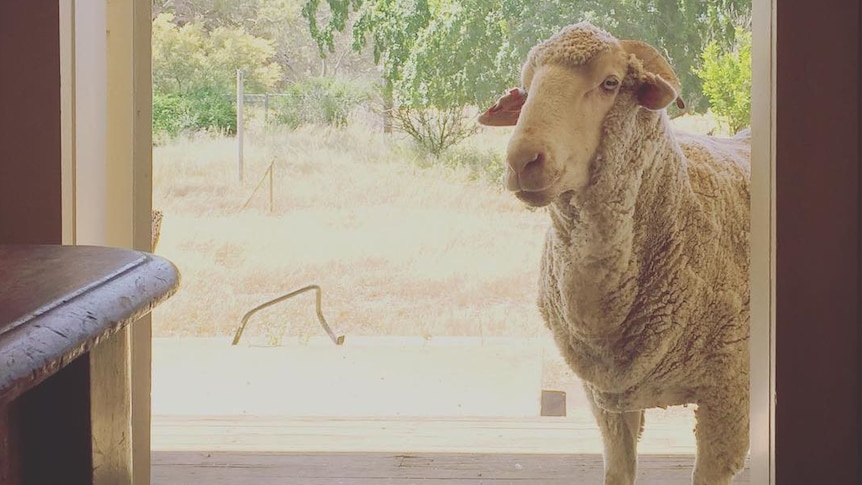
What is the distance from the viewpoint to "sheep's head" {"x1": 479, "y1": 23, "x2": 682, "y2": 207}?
2.02m

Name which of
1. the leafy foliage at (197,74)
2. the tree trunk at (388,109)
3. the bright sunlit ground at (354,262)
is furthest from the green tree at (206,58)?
the tree trunk at (388,109)

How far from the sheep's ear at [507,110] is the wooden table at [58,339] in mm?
1712

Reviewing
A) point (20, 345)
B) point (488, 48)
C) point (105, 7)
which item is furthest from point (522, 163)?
point (20, 345)

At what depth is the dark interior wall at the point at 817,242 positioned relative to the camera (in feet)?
5.11

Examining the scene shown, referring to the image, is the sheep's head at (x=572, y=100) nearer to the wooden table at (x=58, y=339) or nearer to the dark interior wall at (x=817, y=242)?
the dark interior wall at (x=817, y=242)

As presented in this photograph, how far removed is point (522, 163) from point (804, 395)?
27.8 inches

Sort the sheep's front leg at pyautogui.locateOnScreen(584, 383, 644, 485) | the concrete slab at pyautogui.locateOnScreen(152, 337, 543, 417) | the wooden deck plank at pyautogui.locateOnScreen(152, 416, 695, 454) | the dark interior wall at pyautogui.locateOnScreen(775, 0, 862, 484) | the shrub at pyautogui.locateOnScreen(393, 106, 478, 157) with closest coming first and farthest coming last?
1. the dark interior wall at pyautogui.locateOnScreen(775, 0, 862, 484)
2. the sheep's front leg at pyautogui.locateOnScreen(584, 383, 644, 485)
3. the wooden deck plank at pyautogui.locateOnScreen(152, 416, 695, 454)
4. the shrub at pyautogui.locateOnScreen(393, 106, 478, 157)
5. the concrete slab at pyautogui.locateOnScreen(152, 337, 543, 417)

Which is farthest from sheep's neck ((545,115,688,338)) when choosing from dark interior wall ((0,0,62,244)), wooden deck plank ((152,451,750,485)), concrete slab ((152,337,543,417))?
dark interior wall ((0,0,62,244))

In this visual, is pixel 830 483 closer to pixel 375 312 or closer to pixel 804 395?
pixel 804 395

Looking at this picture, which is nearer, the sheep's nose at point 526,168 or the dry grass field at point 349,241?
the sheep's nose at point 526,168

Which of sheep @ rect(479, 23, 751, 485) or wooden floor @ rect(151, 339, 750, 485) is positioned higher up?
sheep @ rect(479, 23, 751, 485)

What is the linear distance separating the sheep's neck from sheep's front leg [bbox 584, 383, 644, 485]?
0.95 feet

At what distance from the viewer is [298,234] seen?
3.28m

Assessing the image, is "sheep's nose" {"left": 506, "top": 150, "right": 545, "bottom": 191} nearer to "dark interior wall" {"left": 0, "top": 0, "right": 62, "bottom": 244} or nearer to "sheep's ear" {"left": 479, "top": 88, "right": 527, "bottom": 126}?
"sheep's ear" {"left": 479, "top": 88, "right": 527, "bottom": 126}
